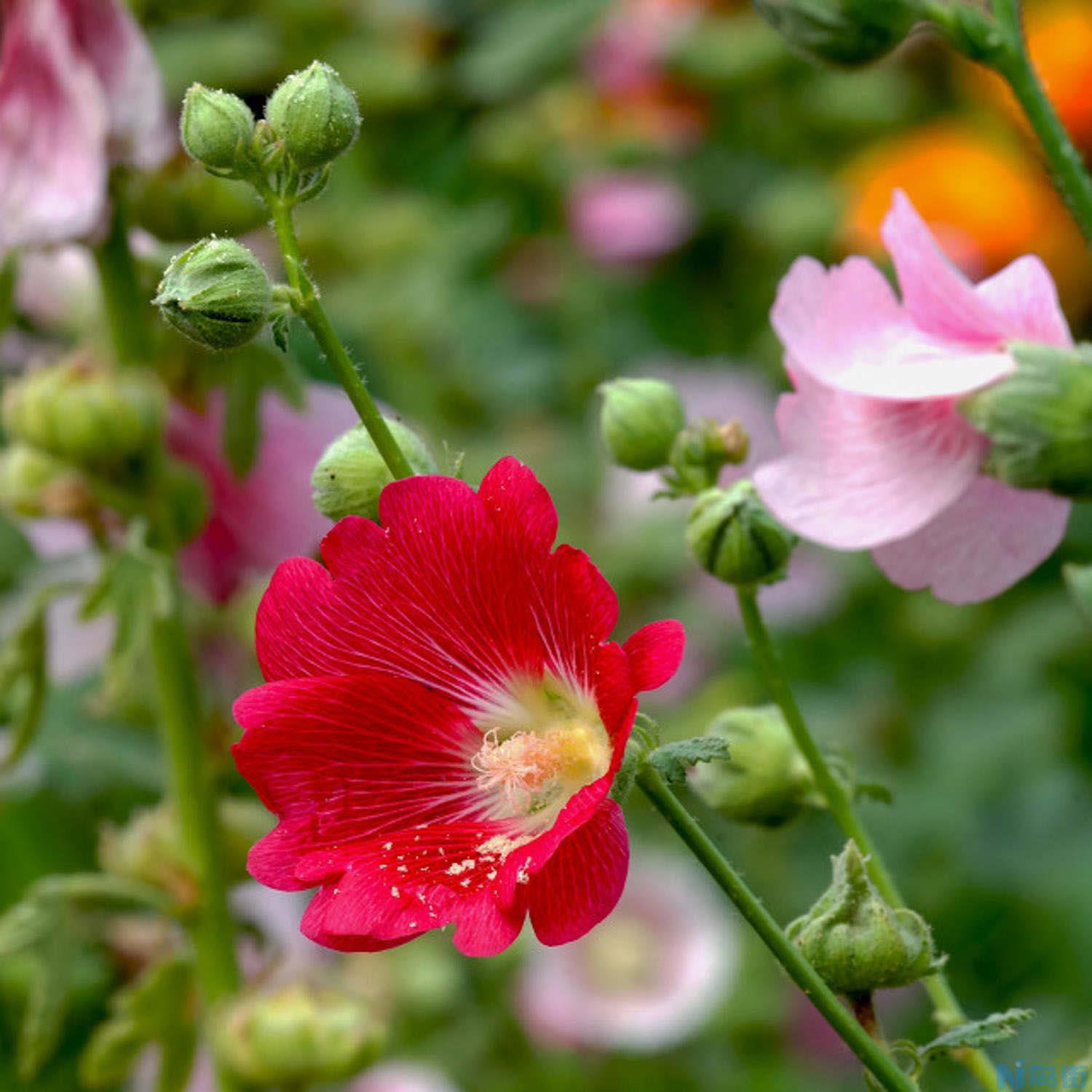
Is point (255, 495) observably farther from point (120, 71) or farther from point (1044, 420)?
point (1044, 420)

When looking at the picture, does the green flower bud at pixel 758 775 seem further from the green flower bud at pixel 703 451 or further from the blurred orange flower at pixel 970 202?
the blurred orange flower at pixel 970 202

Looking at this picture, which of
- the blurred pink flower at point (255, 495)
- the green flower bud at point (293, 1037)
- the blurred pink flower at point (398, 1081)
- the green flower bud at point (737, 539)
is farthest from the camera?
the blurred pink flower at point (398, 1081)

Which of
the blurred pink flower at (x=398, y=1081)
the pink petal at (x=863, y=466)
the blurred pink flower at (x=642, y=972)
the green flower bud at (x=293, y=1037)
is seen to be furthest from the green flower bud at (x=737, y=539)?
the blurred pink flower at (x=642, y=972)

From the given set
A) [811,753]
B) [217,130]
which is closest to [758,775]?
[811,753]

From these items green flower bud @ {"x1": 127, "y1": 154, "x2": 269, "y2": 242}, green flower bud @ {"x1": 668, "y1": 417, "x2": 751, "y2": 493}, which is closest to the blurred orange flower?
green flower bud @ {"x1": 127, "y1": 154, "x2": 269, "y2": 242}

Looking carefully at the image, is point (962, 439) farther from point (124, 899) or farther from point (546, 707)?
point (124, 899)

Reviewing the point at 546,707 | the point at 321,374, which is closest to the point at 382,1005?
the point at 546,707
